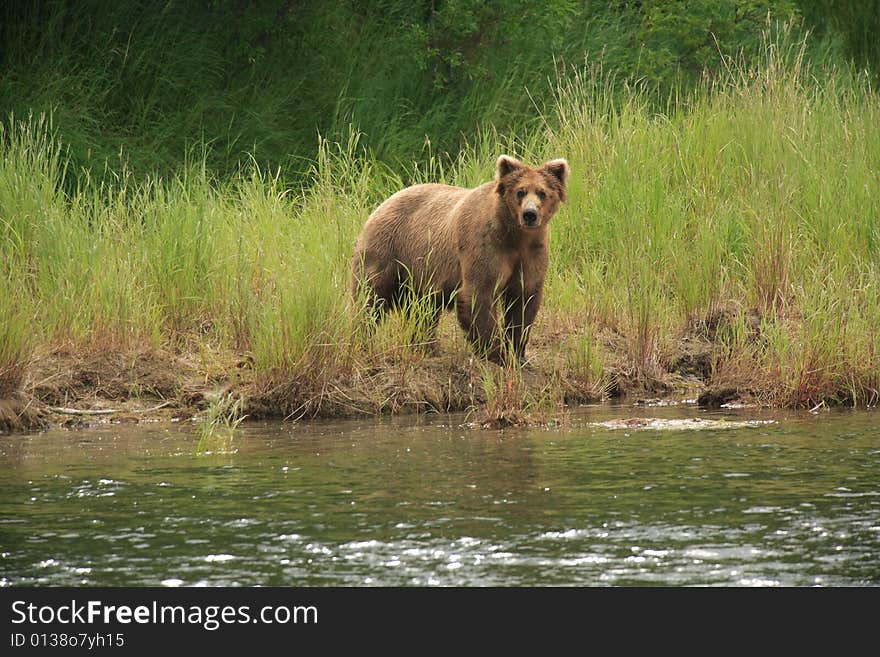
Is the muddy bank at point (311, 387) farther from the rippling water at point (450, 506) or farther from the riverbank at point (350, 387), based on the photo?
the rippling water at point (450, 506)

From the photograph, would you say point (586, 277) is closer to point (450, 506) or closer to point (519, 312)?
point (519, 312)

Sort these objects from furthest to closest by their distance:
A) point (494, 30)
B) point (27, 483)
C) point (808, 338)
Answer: point (494, 30), point (808, 338), point (27, 483)

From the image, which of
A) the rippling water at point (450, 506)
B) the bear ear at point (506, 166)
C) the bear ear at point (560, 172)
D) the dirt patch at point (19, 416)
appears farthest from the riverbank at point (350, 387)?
the bear ear at point (506, 166)

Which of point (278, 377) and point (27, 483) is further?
point (278, 377)

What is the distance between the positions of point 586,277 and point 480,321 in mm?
1933

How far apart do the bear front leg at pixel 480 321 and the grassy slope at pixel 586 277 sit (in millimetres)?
150

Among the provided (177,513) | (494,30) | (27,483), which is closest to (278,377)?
(27,483)

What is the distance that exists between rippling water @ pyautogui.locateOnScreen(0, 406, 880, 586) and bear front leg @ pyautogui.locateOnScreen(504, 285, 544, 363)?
1431 mm

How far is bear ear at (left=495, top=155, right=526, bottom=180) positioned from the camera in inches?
375

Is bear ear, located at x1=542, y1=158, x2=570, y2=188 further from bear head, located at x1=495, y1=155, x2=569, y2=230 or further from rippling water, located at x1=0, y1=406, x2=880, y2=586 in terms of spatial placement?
rippling water, located at x1=0, y1=406, x2=880, y2=586

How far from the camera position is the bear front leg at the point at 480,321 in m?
9.54
